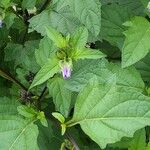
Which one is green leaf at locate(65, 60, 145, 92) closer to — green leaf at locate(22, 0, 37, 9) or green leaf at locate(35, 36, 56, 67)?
green leaf at locate(35, 36, 56, 67)

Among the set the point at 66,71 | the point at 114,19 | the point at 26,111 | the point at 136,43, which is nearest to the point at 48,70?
the point at 66,71

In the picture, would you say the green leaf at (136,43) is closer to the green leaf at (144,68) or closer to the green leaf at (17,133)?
the green leaf at (144,68)

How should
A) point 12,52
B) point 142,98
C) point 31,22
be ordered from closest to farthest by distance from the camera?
point 142,98, point 31,22, point 12,52

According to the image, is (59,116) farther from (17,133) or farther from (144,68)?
(144,68)

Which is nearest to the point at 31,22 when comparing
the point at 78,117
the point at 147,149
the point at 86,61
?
the point at 86,61

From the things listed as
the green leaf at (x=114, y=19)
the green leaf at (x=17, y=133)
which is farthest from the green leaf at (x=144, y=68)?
the green leaf at (x=17, y=133)

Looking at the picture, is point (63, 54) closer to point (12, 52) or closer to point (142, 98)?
point (142, 98)
